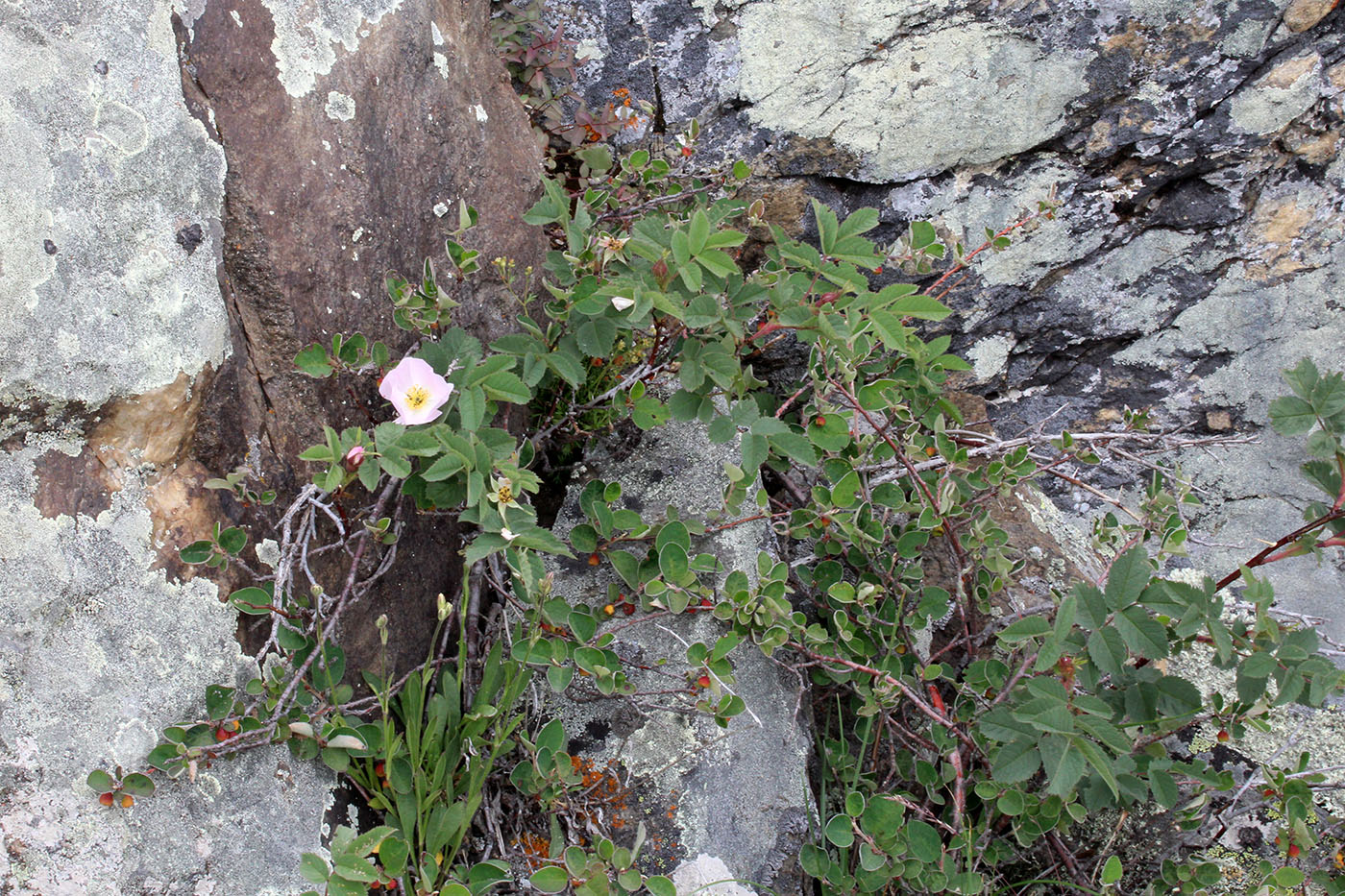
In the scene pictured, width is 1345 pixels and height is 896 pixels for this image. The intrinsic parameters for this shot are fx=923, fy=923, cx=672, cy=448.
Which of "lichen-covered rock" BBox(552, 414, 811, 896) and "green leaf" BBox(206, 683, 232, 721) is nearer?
"green leaf" BBox(206, 683, 232, 721)

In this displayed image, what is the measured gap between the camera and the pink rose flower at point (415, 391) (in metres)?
1.71

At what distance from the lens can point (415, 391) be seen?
1747 mm

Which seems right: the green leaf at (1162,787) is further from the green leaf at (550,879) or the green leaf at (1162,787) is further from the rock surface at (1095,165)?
the green leaf at (550,879)

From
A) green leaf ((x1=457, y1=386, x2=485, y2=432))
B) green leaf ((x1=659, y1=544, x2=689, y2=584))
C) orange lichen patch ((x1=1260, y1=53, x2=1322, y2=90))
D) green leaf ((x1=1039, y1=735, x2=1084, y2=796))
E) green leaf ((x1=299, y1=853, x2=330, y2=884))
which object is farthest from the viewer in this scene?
orange lichen patch ((x1=1260, y1=53, x2=1322, y2=90))

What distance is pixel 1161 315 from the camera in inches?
103

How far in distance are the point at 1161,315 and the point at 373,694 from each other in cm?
229

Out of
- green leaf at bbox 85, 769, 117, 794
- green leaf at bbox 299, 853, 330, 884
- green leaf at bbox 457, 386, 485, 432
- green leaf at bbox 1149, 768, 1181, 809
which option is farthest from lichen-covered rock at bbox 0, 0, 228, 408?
green leaf at bbox 1149, 768, 1181, 809

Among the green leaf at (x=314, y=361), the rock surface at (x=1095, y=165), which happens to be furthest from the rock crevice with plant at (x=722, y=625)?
the rock surface at (x=1095, y=165)

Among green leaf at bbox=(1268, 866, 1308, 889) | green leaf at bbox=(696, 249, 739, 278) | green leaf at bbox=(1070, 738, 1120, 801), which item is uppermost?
green leaf at bbox=(696, 249, 739, 278)

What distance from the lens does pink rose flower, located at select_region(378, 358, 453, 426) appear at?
171cm

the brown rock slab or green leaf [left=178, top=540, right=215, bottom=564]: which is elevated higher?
the brown rock slab

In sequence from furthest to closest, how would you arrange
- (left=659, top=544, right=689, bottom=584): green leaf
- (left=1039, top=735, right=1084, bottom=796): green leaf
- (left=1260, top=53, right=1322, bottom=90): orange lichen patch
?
(left=1260, top=53, right=1322, bottom=90): orange lichen patch, (left=659, top=544, right=689, bottom=584): green leaf, (left=1039, top=735, right=1084, bottom=796): green leaf

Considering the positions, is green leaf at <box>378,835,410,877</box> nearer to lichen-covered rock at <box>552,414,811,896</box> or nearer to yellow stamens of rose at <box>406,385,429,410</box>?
lichen-covered rock at <box>552,414,811,896</box>

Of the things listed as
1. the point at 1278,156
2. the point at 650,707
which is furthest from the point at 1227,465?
the point at 650,707
